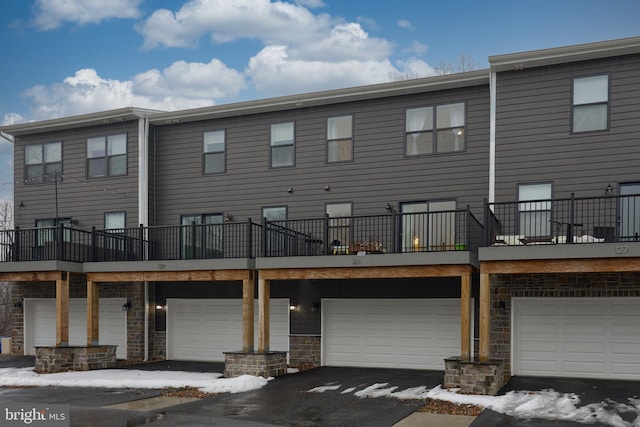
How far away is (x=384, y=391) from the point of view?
44.9 ft

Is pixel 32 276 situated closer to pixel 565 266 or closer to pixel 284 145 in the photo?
pixel 284 145

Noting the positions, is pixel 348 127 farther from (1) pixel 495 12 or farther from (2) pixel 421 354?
(1) pixel 495 12

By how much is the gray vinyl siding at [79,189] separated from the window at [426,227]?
8533 mm

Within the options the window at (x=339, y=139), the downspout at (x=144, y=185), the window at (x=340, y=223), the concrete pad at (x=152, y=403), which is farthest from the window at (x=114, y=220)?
the concrete pad at (x=152, y=403)

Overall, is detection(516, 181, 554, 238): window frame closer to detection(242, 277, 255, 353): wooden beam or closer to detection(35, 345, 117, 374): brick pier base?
detection(242, 277, 255, 353): wooden beam

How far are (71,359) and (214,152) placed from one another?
708 cm

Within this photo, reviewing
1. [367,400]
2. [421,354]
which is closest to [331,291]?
[421,354]

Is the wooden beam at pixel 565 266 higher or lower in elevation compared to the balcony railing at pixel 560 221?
lower

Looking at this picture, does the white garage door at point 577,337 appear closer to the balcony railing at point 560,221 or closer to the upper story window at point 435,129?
the balcony railing at point 560,221

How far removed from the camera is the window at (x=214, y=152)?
781 inches

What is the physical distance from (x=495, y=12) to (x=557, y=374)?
2768 cm

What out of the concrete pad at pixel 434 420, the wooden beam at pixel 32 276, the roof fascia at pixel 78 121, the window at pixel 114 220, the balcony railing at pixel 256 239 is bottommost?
the concrete pad at pixel 434 420

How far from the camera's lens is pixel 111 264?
18.3 metres

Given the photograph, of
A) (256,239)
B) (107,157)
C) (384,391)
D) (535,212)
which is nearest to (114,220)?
(107,157)
